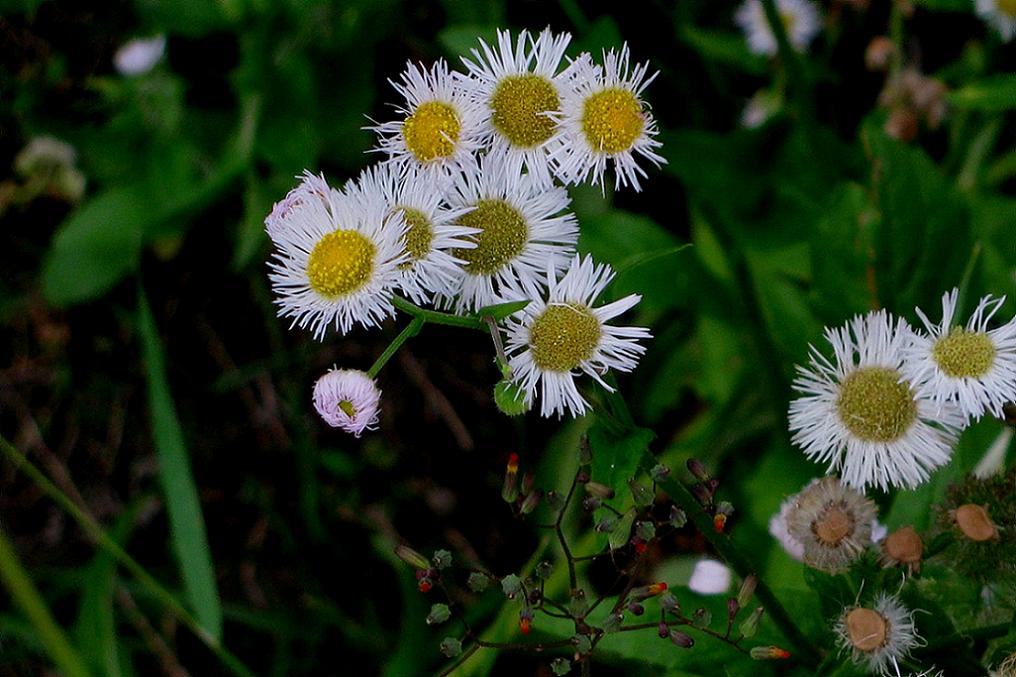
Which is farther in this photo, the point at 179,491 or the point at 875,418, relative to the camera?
the point at 179,491

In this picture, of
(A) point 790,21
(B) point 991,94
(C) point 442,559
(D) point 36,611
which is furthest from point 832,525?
(A) point 790,21

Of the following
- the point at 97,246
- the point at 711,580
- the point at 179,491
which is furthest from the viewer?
the point at 97,246

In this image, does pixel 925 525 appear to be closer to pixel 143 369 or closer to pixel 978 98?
pixel 978 98

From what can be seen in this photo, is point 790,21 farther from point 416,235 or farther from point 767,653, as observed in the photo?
point 767,653

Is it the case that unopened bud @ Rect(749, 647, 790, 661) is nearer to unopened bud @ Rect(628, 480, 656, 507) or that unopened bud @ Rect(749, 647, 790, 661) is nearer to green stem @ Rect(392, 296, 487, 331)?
unopened bud @ Rect(628, 480, 656, 507)

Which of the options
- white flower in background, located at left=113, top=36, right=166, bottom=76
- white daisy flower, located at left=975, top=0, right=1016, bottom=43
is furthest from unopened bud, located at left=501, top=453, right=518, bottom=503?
white flower in background, located at left=113, top=36, right=166, bottom=76

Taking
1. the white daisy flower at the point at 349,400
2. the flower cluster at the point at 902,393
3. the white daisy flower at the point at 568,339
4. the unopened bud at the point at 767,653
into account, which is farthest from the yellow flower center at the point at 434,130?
the unopened bud at the point at 767,653

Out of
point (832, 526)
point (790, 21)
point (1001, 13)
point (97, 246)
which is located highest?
point (790, 21)
